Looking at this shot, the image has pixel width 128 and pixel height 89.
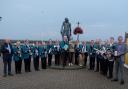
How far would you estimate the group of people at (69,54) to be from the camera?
1595 centimetres

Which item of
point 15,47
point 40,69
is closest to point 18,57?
point 15,47

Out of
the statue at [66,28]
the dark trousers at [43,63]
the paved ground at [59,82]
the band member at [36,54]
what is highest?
the statue at [66,28]

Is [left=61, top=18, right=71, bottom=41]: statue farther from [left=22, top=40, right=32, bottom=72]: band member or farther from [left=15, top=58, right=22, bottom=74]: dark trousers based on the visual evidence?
[left=15, top=58, right=22, bottom=74]: dark trousers

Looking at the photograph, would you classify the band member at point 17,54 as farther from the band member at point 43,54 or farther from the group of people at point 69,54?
the band member at point 43,54

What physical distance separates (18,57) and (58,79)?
10.3 ft

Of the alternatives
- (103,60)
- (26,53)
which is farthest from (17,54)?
(103,60)

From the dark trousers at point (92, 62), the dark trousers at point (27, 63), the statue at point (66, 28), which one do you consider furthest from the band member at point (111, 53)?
the statue at point (66, 28)

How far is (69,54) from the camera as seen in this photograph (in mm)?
21516

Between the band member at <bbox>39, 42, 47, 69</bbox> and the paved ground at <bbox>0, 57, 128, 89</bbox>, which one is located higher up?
the band member at <bbox>39, 42, 47, 69</bbox>

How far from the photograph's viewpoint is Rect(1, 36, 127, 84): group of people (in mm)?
15947

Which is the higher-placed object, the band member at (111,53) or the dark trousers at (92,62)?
the band member at (111,53)

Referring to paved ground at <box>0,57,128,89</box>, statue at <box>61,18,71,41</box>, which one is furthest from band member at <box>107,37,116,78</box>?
statue at <box>61,18,71,41</box>

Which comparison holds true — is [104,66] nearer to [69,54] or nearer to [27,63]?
[69,54]

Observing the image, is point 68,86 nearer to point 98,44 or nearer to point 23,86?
point 23,86
